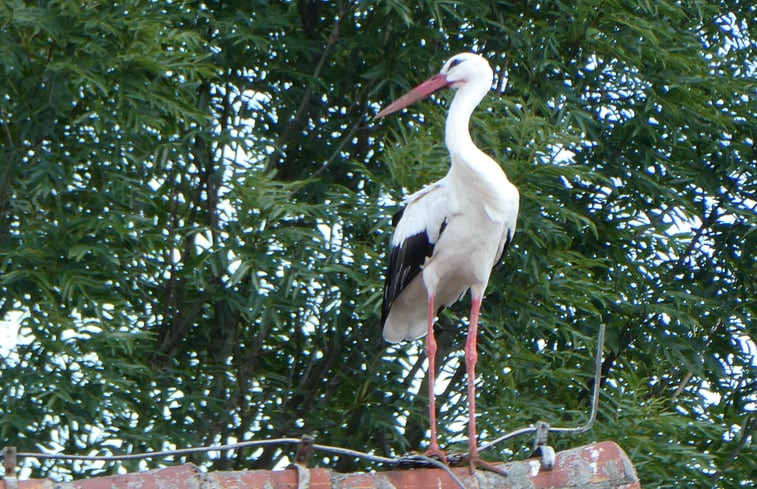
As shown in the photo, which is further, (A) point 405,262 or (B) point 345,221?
(B) point 345,221

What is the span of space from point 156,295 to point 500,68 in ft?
→ 7.45

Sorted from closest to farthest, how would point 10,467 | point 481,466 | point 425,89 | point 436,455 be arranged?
point 10,467, point 481,466, point 436,455, point 425,89

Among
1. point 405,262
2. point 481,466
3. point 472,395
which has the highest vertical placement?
point 405,262

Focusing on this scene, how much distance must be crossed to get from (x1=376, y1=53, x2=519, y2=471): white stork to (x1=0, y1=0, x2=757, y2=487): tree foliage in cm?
79

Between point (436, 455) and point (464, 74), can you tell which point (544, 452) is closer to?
point (436, 455)

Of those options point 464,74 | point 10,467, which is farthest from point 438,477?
point 464,74

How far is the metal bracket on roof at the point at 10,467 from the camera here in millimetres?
4398

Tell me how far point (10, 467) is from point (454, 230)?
2668 mm

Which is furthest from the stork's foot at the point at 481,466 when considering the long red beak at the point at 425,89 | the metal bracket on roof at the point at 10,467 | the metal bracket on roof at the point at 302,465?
the long red beak at the point at 425,89

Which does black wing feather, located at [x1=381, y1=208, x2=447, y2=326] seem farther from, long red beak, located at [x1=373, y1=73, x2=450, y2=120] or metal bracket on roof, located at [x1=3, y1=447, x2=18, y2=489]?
metal bracket on roof, located at [x1=3, y1=447, x2=18, y2=489]

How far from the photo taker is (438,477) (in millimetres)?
5223

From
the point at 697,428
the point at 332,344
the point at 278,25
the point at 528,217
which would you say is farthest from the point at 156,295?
the point at 697,428

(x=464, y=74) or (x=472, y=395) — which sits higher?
(x=464, y=74)

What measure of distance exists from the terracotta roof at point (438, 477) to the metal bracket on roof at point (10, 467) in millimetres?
355
